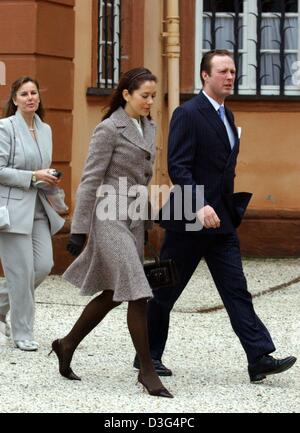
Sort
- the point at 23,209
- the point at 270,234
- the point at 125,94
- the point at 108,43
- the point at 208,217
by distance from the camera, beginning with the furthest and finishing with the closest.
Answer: the point at 270,234 < the point at 108,43 < the point at 23,209 < the point at 125,94 < the point at 208,217

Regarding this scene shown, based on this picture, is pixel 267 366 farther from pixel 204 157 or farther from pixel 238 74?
pixel 238 74

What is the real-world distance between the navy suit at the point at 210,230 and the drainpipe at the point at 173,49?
248 inches

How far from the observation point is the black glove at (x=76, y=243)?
Answer: 7.96 m

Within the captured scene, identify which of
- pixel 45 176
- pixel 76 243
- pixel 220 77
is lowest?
pixel 76 243

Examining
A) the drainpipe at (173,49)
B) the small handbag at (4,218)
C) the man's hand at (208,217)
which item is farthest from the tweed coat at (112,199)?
the drainpipe at (173,49)

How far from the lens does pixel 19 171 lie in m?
9.29

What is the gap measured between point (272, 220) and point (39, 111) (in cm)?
551

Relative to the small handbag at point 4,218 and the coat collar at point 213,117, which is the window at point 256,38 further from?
the coat collar at point 213,117

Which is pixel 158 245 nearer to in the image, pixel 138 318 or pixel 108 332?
pixel 108 332

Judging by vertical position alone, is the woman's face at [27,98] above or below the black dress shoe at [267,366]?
above

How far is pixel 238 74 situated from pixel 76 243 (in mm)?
7533

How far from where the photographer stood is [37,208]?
946 cm

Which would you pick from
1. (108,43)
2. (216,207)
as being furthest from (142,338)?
(108,43)
